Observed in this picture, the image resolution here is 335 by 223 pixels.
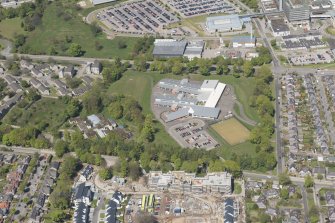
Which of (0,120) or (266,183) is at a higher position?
(266,183)

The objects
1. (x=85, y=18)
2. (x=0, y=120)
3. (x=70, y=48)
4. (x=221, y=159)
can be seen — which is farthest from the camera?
(x=85, y=18)

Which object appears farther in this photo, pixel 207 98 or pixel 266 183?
pixel 207 98

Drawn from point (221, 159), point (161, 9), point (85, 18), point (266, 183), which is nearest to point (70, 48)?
point (85, 18)

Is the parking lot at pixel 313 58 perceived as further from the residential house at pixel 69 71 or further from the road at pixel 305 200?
the residential house at pixel 69 71

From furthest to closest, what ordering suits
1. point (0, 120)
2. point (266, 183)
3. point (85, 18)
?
1. point (85, 18)
2. point (0, 120)
3. point (266, 183)

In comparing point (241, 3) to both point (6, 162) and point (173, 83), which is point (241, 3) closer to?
point (173, 83)

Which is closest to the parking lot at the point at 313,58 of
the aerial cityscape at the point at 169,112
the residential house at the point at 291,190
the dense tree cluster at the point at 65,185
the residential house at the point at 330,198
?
the aerial cityscape at the point at 169,112

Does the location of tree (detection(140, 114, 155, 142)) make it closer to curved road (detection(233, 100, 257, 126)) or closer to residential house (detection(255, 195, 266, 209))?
curved road (detection(233, 100, 257, 126))
